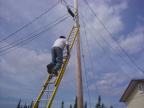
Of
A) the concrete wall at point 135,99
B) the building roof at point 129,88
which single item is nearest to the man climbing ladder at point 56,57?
the building roof at point 129,88

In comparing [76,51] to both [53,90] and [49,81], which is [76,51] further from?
[53,90]

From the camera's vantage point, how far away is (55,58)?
467 cm

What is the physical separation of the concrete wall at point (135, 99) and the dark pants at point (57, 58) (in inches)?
457

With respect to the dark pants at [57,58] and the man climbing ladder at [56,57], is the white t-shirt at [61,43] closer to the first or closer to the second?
the man climbing ladder at [56,57]

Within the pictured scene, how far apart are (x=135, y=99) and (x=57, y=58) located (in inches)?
502

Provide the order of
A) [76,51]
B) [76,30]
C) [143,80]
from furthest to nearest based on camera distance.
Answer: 1. [143,80]
2. [76,30]
3. [76,51]

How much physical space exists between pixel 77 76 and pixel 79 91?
59 centimetres

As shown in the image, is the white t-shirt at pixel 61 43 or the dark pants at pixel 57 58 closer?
the dark pants at pixel 57 58

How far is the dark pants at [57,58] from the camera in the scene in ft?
13.9

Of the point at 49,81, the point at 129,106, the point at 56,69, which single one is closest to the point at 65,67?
the point at 56,69

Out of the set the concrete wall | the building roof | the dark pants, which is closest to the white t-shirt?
the dark pants

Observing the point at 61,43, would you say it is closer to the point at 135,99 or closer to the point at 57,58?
the point at 57,58

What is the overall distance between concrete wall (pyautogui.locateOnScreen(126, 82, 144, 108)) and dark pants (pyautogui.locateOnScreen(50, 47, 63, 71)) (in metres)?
11.6

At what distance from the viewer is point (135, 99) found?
44.0 ft
